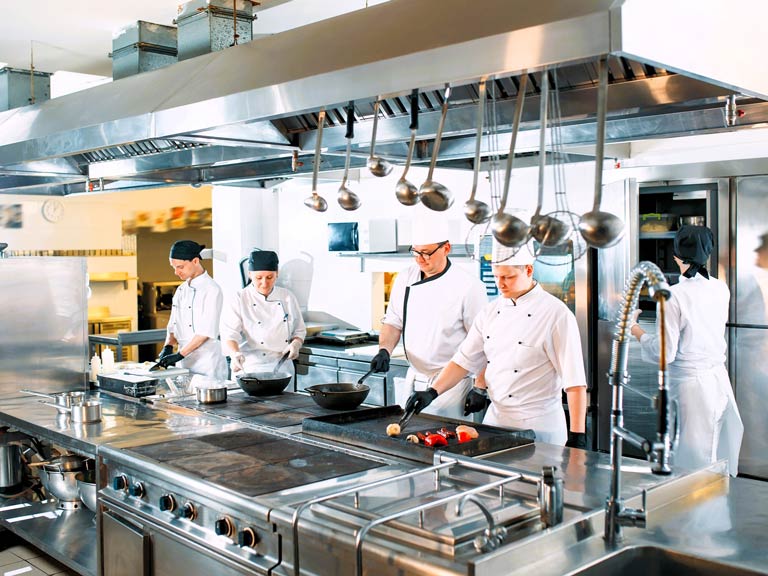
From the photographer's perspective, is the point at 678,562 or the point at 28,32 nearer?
the point at 678,562

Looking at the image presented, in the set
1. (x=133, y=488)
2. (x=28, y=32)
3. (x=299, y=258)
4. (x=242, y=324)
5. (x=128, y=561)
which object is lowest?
(x=128, y=561)

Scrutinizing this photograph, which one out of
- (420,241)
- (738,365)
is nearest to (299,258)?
(420,241)

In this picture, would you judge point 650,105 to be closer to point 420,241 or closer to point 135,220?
point 420,241

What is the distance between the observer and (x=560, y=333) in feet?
11.2

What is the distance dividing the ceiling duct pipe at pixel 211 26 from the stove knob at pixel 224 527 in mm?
2119

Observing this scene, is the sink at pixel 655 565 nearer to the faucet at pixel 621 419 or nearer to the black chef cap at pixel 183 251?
the faucet at pixel 621 419

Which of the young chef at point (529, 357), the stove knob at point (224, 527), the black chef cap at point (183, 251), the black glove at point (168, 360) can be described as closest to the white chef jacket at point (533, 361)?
the young chef at point (529, 357)

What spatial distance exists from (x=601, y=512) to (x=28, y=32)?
4.25 meters

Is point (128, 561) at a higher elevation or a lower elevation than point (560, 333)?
lower

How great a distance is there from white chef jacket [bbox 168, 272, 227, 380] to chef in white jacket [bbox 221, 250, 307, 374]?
0.11 metres

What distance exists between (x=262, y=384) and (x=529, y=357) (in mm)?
1359

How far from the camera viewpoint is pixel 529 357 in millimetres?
3488

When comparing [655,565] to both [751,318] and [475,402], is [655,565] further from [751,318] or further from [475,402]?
[751,318]

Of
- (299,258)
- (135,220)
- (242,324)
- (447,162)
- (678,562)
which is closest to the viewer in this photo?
(678,562)
